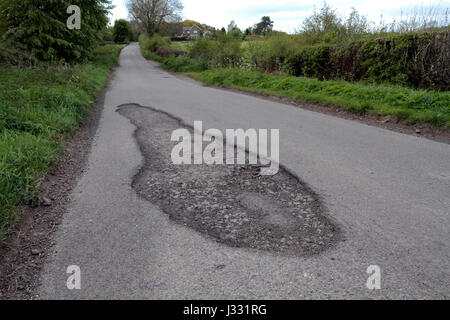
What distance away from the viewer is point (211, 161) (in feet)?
17.7

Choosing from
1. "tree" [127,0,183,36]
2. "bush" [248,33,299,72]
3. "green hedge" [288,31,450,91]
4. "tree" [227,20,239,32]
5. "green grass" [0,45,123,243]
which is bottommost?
"green grass" [0,45,123,243]

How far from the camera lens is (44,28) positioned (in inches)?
703

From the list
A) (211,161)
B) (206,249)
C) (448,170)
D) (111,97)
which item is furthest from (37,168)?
(111,97)

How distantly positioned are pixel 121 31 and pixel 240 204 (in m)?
87.0

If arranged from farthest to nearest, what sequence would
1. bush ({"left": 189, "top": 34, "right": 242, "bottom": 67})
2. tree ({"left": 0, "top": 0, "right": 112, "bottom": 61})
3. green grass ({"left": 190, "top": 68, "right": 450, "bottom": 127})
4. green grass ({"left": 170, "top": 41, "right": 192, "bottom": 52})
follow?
green grass ({"left": 170, "top": 41, "right": 192, "bottom": 52}) < bush ({"left": 189, "top": 34, "right": 242, "bottom": 67}) < tree ({"left": 0, "top": 0, "right": 112, "bottom": 61}) < green grass ({"left": 190, "top": 68, "right": 450, "bottom": 127})

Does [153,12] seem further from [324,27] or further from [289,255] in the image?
[289,255]

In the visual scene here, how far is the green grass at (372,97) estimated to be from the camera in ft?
25.3

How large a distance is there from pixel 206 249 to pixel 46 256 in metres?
1.45

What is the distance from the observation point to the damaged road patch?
3.21 metres

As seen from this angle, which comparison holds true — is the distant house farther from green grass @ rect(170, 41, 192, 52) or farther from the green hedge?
the green hedge

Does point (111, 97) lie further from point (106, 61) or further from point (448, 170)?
point (106, 61)

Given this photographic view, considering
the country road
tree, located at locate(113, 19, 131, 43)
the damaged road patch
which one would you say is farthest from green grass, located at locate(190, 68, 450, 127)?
tree, located at locate(113, 19, 131, 43)

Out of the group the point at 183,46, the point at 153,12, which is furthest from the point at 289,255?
the point at 153,12

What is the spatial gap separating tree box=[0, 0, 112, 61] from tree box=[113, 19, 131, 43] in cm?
6531
